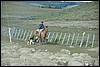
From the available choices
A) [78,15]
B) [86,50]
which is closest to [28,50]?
[86,50]

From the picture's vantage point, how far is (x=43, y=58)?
19484mm

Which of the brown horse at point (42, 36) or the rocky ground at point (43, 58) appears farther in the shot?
the brown horse at point (42, 36)

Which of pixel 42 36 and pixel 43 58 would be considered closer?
pixel 43 58

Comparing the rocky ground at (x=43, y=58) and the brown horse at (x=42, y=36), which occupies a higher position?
the rocky ground at (x=43, y=58)

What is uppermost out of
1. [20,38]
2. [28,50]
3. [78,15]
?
[28,50]

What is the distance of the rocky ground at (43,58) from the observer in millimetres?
17969

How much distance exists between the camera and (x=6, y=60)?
1912 centimetres

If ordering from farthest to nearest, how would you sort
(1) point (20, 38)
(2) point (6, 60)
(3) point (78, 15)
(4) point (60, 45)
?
1. (3) point (78, 15)
2. (1) point (20, 38)
3. (4) point (60, 45)
4. (2) point (6, 60)

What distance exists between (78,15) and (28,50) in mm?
34818

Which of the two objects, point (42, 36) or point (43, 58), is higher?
point (43, 58)

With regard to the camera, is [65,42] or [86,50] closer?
[86,50]

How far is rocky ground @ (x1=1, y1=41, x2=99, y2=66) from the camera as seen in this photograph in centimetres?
1797

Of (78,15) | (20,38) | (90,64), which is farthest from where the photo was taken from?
(78,15)

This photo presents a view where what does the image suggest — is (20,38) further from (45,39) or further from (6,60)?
(6,60)
